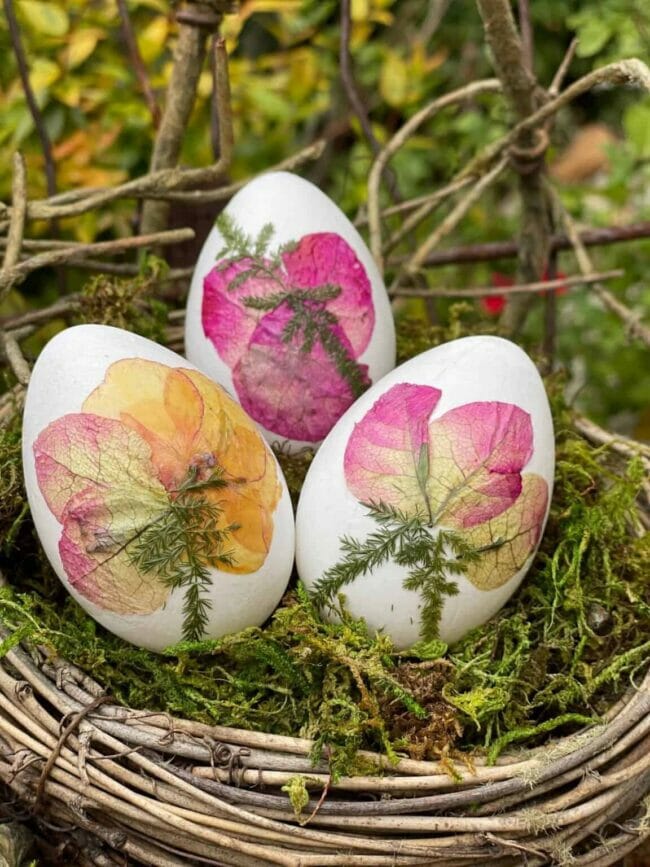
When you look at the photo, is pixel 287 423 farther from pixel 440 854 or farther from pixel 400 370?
pixel 440 854

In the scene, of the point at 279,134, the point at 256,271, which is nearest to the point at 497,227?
the point at 279,134

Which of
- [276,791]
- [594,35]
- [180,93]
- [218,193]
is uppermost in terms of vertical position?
[594,35]

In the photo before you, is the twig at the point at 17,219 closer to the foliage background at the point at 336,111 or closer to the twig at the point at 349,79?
the foliage background at the point at 336,111

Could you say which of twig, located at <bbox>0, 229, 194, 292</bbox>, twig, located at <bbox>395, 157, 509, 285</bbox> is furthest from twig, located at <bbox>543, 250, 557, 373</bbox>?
twig, located at <bbox>0, 229, 194, 292</bbox>

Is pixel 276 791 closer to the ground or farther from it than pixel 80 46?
closer to the ground

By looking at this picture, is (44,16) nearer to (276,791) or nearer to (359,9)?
(359,9)

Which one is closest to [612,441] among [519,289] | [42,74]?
[519,289]

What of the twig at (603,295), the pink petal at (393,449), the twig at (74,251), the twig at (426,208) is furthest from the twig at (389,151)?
the pink petal at (393,449)

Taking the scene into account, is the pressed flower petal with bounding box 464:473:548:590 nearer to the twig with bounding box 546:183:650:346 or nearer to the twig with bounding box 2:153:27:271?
the twig with bounding box 546:183:650:346
